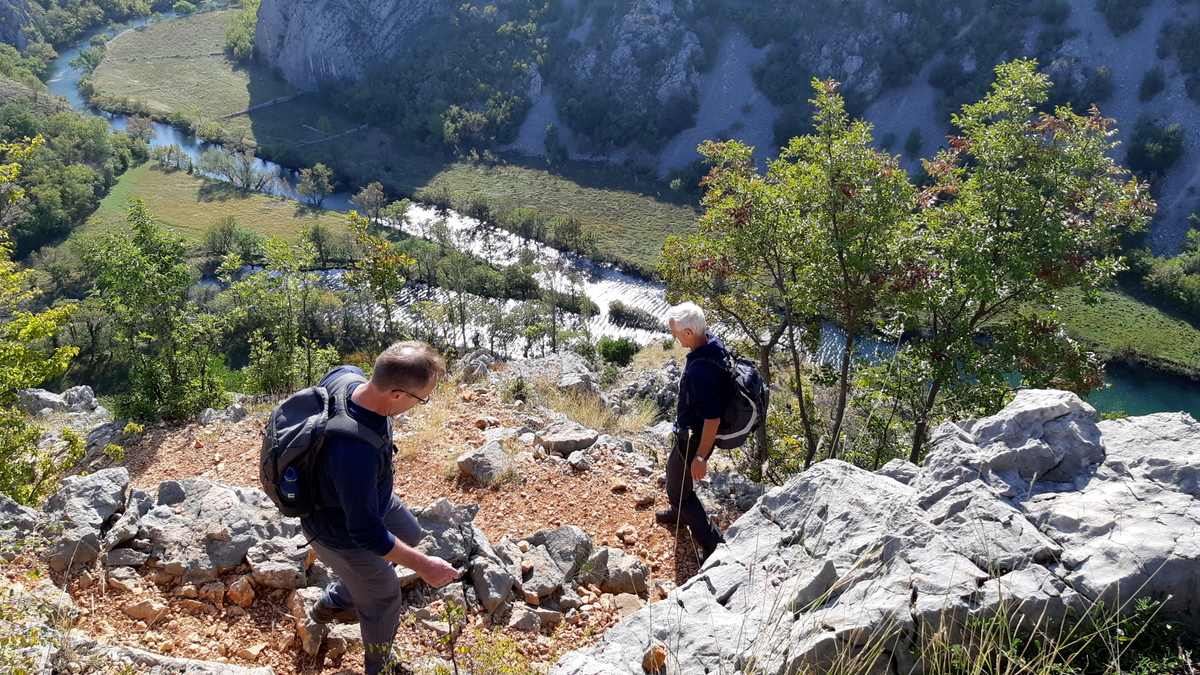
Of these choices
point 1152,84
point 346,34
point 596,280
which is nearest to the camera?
point 596,280

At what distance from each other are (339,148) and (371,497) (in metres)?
85.3

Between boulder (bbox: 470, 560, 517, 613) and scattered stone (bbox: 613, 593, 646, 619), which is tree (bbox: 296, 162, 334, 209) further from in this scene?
scattered stone (bbox: 613, 593, 646, 619)

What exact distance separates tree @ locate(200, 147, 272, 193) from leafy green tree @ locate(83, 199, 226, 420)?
66.0 meters

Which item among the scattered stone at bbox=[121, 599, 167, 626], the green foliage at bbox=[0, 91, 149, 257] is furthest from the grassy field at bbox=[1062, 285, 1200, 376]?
the green foliage at bbox=[0, 91, 149, 257]

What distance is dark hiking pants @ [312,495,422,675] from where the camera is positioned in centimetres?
399

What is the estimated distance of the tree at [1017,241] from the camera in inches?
330

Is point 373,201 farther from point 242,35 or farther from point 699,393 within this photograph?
point 699,393

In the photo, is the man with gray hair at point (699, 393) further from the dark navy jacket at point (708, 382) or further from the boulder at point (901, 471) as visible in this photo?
the boulder at point (901, 471)

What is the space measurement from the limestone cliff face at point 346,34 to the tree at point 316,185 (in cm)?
2924

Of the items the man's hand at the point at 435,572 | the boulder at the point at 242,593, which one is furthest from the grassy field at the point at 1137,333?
the man's hand at the point at 435,572

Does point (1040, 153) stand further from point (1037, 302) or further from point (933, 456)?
point (933, 456)

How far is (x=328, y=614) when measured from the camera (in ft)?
15.4

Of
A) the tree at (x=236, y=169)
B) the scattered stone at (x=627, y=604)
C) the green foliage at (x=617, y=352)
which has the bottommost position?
the tree at (x=236, y=169)

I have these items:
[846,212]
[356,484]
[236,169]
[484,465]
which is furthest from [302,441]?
[236,169]
